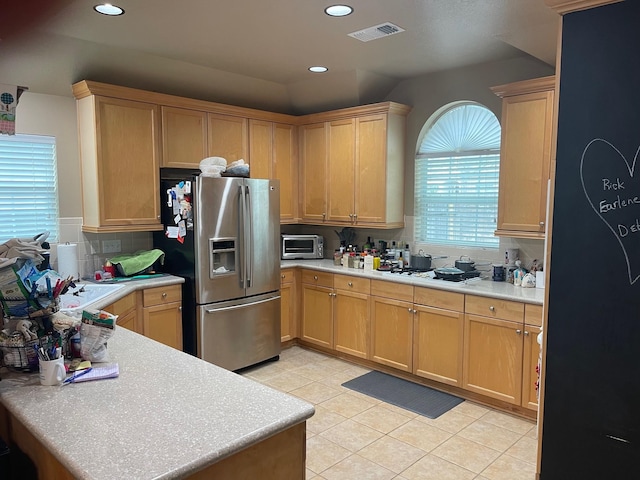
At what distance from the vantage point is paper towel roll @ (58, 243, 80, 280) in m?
3.73

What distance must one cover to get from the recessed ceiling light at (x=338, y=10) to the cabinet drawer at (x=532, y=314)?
2.27 meters

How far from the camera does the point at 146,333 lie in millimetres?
3799

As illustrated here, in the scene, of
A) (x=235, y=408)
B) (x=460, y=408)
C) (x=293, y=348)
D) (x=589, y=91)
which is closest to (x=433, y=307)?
(x=460, y=408)

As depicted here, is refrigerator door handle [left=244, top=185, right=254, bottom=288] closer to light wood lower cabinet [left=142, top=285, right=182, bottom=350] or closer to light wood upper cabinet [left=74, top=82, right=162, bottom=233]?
light wood lower cabinet [left=142, top=285, right=182, bottom=350]

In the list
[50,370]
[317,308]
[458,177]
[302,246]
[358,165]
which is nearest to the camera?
[50,370]

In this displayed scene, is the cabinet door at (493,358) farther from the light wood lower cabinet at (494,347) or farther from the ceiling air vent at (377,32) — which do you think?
the ceiling air vent at (377,32)

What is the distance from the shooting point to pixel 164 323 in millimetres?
3900

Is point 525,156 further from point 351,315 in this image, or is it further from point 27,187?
point 27,187

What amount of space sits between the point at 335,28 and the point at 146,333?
106 inches

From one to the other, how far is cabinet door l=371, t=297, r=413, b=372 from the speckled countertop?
243 centimetres

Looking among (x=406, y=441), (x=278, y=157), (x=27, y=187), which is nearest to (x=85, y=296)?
(x=27, y=187)

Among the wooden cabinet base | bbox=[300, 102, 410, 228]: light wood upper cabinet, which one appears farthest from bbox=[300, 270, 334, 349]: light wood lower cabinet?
the wooden cabinet base

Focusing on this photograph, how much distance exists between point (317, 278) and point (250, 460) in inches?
132

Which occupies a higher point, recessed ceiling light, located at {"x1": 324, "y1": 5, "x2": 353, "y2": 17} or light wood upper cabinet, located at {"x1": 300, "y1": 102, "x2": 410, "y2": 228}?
recessed ceiling light, located at {"x1": 324, "y1": 5, "x2": 353, "y2": 17}
